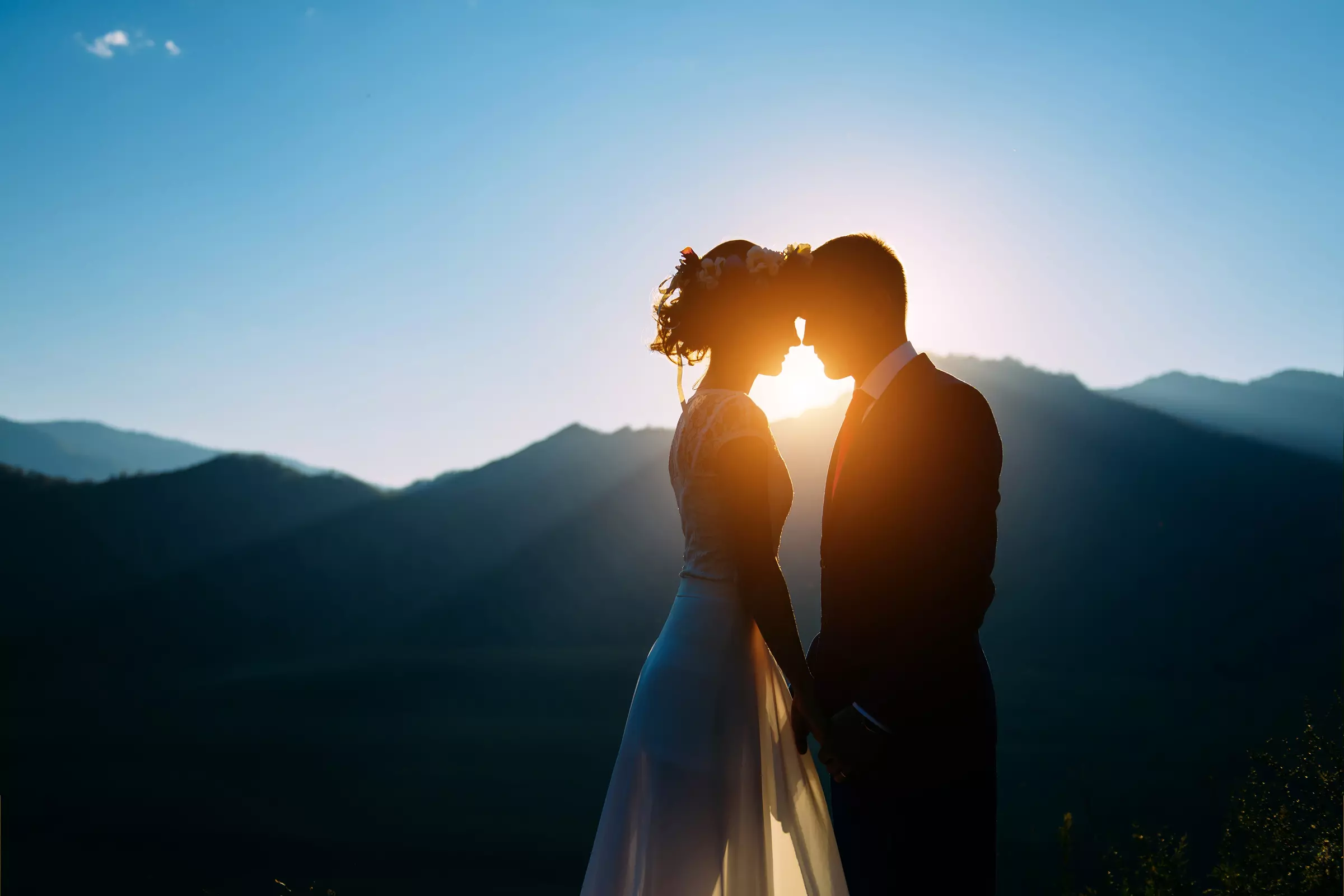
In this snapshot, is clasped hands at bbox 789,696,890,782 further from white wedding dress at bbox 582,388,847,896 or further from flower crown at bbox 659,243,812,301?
flower crown at bbox 659,243,812,301

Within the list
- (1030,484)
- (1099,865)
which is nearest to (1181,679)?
(1030,484)

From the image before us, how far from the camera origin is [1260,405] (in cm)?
3400

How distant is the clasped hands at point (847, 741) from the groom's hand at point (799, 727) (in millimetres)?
82

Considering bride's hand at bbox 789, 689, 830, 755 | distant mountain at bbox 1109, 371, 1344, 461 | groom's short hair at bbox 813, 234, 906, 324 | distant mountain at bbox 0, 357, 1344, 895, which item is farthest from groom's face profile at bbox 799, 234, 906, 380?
distant mountain at bbox 1109, 371, 1344, 461

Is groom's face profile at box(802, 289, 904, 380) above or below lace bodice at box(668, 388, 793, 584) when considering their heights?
above

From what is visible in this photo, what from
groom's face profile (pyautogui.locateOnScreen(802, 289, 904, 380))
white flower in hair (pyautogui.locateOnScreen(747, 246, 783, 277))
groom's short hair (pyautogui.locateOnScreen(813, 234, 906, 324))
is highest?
white flower in hair (pyautogui.locateOnScreen(747, 246, 783, 277))

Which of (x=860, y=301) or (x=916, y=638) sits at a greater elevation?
(x=860, y=301)

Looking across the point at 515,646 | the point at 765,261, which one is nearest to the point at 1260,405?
the point at 515,646

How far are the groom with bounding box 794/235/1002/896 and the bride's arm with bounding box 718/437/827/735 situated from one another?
0.15m

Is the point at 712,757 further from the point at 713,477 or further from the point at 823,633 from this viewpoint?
the point at 713,477

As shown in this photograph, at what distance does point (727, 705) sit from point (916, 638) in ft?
2.50

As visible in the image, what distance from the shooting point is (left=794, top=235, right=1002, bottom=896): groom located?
7.92 ft

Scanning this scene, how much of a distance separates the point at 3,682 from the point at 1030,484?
31.7 meters

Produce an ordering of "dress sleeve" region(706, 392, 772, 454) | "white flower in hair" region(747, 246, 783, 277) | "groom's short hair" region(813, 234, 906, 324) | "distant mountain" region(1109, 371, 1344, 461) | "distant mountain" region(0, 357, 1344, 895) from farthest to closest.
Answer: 1. "distant mountain" region(1109, 371, 1344, 461)
2. "distant mountain" region(0, 357, 1344, 895)
3. "white flower in hair" region(747, 246, 783, 277)
4. "dress sleeve" region(706, 392, 772, 454)
5. "groom's short hair" region(813, 234, 906, 324)
